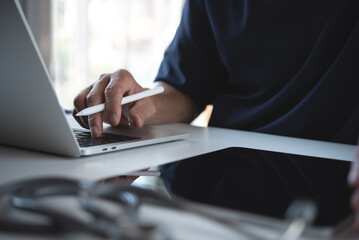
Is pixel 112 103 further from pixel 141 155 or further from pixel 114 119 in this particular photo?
pixel 141 155

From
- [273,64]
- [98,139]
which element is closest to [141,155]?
[98,139]

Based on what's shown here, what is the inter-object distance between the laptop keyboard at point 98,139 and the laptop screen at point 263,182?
0.44 feet

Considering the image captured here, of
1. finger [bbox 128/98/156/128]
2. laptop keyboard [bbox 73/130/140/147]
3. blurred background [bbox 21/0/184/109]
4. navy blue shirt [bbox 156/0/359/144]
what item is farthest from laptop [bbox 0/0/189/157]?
blurred background [bbox 21/0/184/109]

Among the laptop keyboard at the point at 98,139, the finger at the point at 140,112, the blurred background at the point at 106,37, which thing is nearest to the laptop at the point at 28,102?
→ the laptop keyboard at the point at 98,139

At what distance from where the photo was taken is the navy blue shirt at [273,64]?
0.88 metres

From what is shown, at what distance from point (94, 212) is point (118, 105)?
1.38 feet

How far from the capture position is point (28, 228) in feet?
0.89

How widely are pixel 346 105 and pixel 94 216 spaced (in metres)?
0.73

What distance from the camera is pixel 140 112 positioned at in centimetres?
79

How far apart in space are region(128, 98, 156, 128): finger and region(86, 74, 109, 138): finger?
6 centimetres

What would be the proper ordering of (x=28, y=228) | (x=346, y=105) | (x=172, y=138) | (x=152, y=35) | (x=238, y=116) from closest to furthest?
1. (x=28, y=228)
2. (x=172, y=138)
3. (x=346, y=105)
4. (x=238, y=116)
5. (x=152, y=35)

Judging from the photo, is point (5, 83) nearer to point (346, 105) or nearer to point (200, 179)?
point (200, 179)

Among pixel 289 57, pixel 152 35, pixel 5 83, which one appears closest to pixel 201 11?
pixel 289 57

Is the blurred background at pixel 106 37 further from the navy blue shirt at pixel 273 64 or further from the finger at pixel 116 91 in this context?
the finger at pixel 116 91
